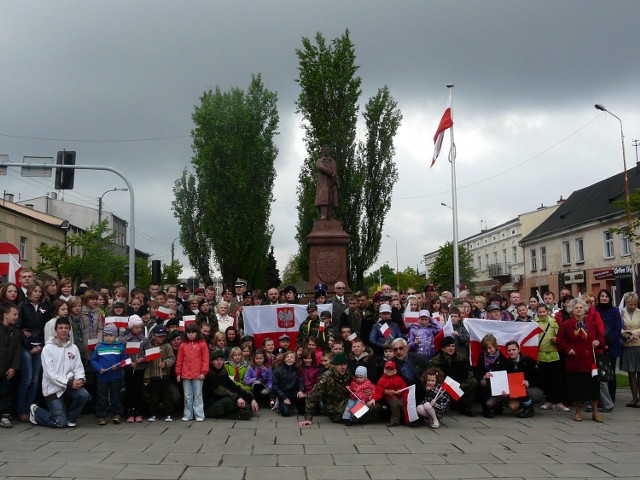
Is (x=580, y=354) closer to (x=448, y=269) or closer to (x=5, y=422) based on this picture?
(x=5, y=422)

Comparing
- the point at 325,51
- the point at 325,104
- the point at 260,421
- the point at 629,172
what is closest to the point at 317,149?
the point at 325,104

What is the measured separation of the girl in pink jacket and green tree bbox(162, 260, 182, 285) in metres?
61.4

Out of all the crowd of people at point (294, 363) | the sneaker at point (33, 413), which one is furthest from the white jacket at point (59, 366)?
the sneaker at point (33, 413)

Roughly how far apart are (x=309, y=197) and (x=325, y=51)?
6.70m

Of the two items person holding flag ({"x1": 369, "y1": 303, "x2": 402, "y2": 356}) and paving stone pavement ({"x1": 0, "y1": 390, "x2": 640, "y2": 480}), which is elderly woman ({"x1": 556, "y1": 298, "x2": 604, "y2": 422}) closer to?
paving stone pavement ({"x1": 0, "y1": 390, "x2": 640, "y2": 480})

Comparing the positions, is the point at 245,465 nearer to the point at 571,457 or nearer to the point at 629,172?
the point at 571,457

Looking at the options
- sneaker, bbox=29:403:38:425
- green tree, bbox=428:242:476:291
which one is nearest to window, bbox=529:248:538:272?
green tree, bbox=428:242:476:291

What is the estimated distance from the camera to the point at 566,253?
1876 inches

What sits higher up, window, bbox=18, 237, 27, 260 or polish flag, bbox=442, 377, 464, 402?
window, bbox=18, 237, 27, 260

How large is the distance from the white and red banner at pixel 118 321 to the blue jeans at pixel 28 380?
3.51 feet

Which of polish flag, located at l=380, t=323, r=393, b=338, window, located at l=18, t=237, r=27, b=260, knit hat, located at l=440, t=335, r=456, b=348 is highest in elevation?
window, located at l=18, t=237, r=27, b=260

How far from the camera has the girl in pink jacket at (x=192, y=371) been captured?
31.8 feet

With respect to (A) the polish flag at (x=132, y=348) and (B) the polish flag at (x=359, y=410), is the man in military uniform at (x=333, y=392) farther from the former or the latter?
(A) the polish flag at (x=132, y=348)

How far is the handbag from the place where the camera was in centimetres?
1025
